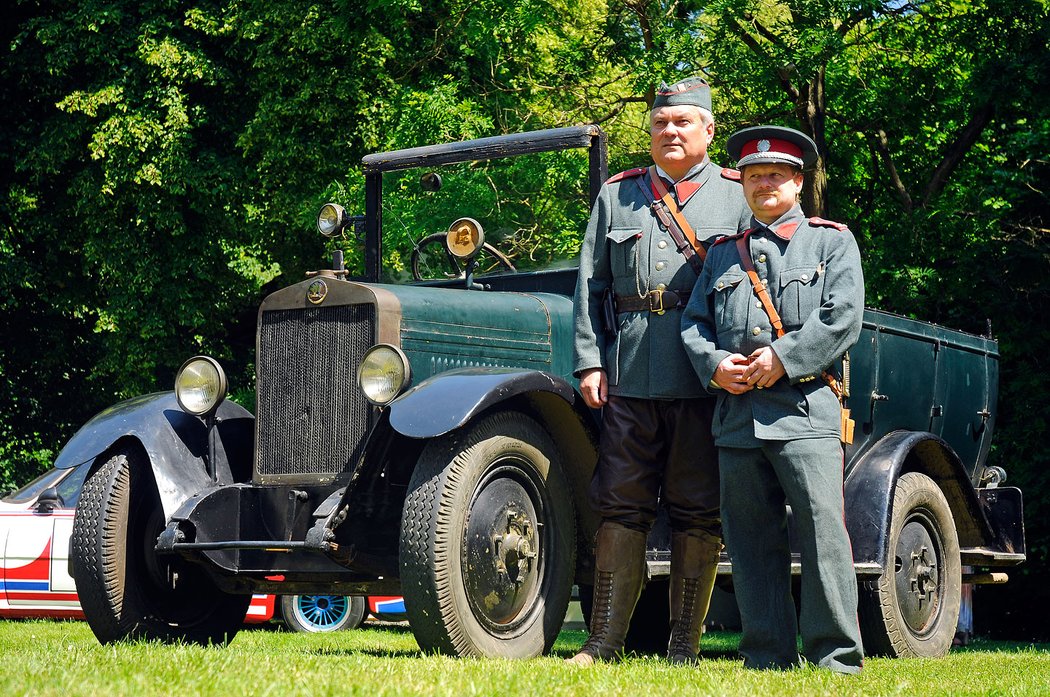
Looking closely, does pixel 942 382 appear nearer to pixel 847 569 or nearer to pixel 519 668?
pixel 847 569

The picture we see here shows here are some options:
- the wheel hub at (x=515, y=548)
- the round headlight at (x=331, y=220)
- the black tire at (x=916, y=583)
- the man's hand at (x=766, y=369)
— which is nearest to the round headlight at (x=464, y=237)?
the round headlight at (x=331, y=220)

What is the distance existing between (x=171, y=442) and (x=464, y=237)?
6.16 feet

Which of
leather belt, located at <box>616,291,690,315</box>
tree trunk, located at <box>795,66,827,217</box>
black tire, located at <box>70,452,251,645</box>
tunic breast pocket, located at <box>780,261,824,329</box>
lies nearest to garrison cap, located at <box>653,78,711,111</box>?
leather belt, located at <box>616,291,690,315</box>

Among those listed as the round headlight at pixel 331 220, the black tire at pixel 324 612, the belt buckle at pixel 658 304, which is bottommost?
the black tire at pixel 324 612

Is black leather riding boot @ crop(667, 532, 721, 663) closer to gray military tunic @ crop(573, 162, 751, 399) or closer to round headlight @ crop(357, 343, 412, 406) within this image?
gray military tunic @ crop(573, 162, 751, 399)

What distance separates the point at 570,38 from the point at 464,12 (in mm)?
1582

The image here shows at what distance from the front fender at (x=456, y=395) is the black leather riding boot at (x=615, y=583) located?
649 millimetres

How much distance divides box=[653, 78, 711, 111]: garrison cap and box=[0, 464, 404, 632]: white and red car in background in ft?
20.5

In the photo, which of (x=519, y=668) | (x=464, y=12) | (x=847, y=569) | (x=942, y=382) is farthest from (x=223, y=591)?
(x=464, y=12)

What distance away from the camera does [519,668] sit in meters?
4.51

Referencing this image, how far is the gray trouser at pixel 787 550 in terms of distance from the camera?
4.97 meters

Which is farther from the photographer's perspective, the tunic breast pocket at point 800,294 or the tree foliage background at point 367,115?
the tree foliage background at point 367,115

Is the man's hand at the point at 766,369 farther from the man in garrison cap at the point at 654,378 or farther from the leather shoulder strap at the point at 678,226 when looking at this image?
the leather shoulder strap at the point at 678,226

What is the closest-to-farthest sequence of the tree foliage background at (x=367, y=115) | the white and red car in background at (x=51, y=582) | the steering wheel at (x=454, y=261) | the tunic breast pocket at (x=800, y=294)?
the tunic breast pocket at (x=800, y=294), the steering wheel at (x=454, y=261), the white and red car in background at (x=51, y=582), the tree foliage background at (x=367, y=115)
